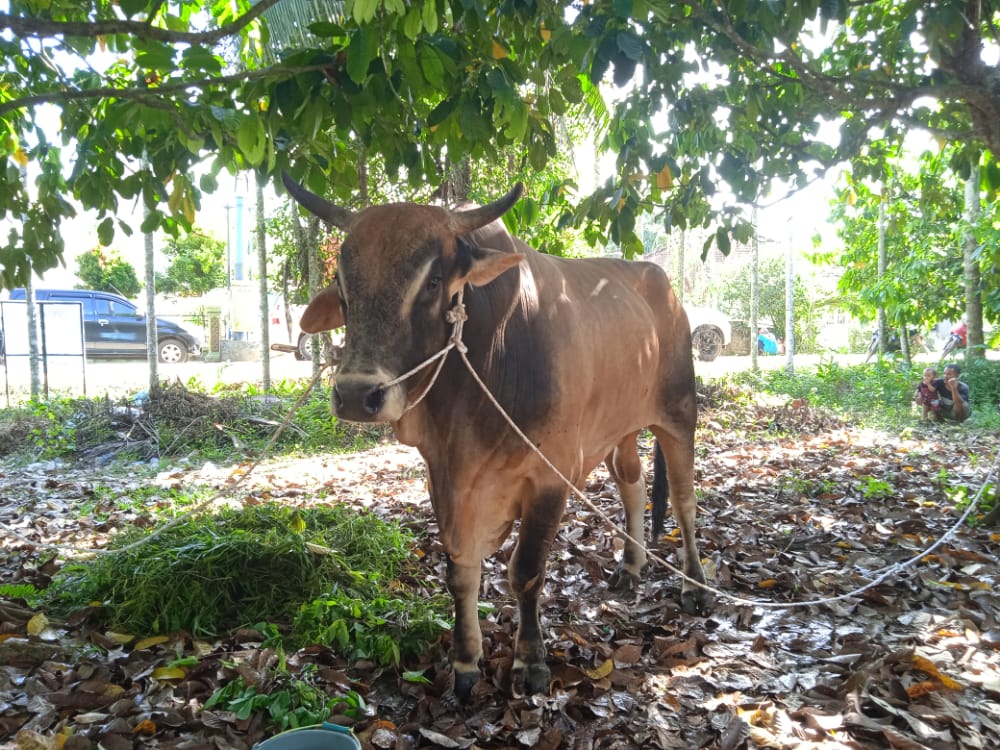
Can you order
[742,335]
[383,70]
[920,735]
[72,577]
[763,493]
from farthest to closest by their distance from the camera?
[742,335], [763,493], [72,577], [383,70], [920,735]

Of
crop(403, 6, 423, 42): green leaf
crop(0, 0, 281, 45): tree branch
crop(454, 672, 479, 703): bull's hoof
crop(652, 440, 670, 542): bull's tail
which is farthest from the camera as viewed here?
crop(652, 440, 670, 542): bull's tail

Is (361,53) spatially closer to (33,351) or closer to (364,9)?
(364,9)

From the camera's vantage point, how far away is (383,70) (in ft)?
9.59

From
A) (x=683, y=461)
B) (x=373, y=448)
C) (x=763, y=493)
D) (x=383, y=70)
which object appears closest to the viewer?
(x=383, y=70)

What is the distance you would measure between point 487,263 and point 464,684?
1.72m

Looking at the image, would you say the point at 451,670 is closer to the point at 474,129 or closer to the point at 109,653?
the point at 109,653

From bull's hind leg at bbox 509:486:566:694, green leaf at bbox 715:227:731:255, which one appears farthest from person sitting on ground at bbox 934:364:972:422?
bull's hind leg at bbox 509:486:566:694

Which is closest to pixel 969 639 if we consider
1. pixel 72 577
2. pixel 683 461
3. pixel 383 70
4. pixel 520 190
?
pixel 683 461

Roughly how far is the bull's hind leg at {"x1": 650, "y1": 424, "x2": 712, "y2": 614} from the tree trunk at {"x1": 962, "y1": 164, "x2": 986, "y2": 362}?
8445mm

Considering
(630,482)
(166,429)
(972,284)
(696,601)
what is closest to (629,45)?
(630,482)

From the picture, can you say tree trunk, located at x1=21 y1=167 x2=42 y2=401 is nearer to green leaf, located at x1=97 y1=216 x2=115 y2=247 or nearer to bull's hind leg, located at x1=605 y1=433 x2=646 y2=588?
green leaf, located at x1=97 y1=216 x2=115 y2=247

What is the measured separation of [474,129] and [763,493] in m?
4.30

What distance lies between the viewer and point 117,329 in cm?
1742

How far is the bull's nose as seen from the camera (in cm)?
230
